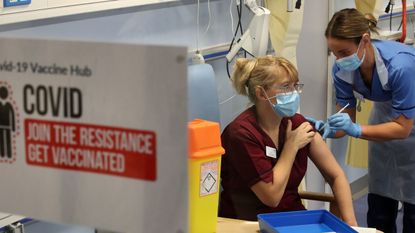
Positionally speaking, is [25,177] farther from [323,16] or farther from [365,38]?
[323,16]

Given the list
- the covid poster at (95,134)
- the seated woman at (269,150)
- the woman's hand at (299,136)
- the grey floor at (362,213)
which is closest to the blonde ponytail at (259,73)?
the seated woman at (269,150)

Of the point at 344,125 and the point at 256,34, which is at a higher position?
the point at 256,34

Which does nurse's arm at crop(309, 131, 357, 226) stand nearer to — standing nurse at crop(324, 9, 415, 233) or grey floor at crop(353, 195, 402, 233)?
standing nurse at crop(324, 9, 415, 233)

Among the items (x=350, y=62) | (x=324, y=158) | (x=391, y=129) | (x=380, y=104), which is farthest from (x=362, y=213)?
(x=324, y=158)

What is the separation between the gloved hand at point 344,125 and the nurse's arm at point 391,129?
42 millimetres

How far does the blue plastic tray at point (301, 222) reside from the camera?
1.95m

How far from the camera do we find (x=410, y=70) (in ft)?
9.02

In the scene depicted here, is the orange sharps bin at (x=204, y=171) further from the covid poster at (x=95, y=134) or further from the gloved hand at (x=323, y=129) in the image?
the gloved hand at (x=323, y=129)

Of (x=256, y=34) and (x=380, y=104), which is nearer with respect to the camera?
(x=256, y=34)

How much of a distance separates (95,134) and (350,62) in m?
1.95

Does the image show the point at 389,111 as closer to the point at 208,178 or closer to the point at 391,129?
the point at 391,129

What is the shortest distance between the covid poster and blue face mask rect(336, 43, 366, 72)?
1.92m

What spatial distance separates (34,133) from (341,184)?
1.68 metres

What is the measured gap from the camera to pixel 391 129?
283 centimetres
